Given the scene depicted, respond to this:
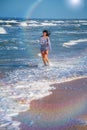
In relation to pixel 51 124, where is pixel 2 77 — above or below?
above

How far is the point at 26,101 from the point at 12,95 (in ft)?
3.08

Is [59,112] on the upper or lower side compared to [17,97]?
lower

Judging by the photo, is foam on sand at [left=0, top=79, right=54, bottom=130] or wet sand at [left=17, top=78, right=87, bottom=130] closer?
wet sand at [left=17, top=78, right=87, bottom=130]

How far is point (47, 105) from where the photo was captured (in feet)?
28.7

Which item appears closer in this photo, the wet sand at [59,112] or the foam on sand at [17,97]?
the wet sand at [59,112]

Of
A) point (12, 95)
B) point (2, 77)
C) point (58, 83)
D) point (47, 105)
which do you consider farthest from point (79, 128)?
point (2, 77)

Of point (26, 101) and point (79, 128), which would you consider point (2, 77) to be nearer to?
point (26, 101)

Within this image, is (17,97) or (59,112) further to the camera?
(17,97)

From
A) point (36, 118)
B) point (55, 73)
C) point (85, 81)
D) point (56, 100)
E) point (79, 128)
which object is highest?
point (55, 73)

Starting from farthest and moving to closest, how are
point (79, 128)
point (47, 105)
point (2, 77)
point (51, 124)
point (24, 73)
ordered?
1. point (24, 73)
2. point (2, 77)
3. point (47, 105)
4. point (51, 124)
5. point (79, 128)

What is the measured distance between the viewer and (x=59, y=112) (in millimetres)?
8070

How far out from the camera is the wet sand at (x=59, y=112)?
710 centimetres

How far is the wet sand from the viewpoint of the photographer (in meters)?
7.10

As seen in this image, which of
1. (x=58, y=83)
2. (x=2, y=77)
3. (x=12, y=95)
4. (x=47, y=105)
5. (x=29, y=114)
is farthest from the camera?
(x=2, y=77)
